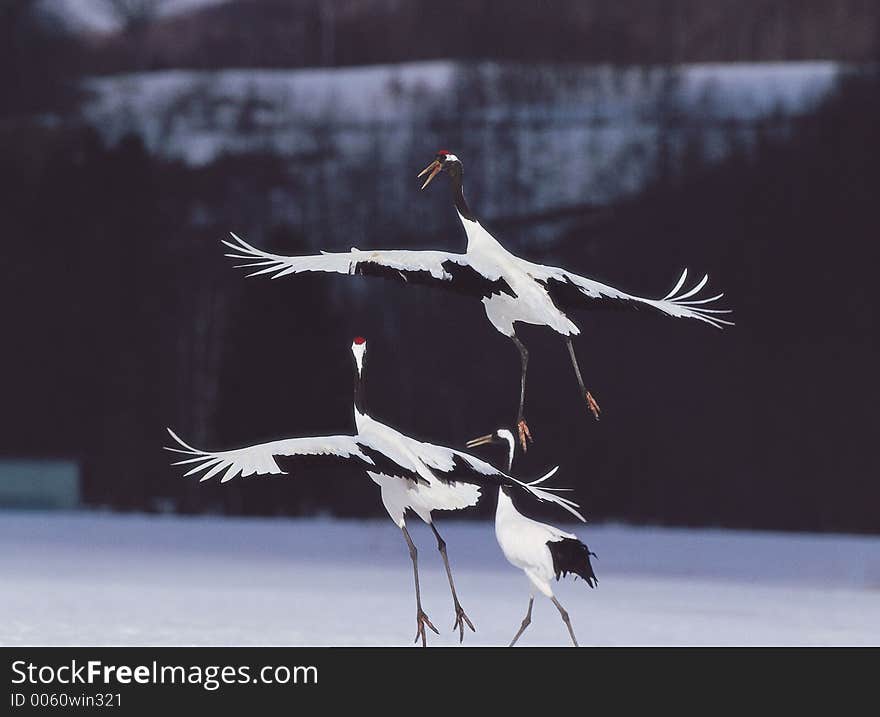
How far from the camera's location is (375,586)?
7594mm

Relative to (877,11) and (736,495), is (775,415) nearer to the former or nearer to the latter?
(736,495)

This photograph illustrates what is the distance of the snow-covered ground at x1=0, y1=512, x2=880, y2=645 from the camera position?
230 inches

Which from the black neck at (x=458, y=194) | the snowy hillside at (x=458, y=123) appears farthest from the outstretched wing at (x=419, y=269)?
the snowy hillside at (x=458, y=123)

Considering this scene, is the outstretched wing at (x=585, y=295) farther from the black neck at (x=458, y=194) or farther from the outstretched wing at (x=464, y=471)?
the outstretched wing at (x=464, y=471)

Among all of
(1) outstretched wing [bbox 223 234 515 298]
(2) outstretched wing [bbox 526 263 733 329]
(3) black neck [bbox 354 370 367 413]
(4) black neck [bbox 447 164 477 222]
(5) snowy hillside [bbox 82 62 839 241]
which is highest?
(5) snowy hillside [bbox 82 62 839 241]

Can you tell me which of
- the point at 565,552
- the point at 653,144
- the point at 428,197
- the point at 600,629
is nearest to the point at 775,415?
the point at 653,144

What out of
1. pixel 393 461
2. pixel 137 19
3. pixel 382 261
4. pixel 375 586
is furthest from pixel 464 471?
pixel 137 19

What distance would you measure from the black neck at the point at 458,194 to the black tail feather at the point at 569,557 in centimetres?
100

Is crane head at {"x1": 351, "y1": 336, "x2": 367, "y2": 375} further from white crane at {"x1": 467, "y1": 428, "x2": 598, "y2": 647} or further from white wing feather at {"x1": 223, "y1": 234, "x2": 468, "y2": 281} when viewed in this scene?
white crane at {"x1": 467, "y1": 428, "x2": 598, "y2": 647}

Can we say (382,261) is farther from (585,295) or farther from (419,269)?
(585,295)

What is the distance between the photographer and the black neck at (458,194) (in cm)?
370

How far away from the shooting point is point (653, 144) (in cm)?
1136

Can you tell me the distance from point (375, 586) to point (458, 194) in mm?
4109

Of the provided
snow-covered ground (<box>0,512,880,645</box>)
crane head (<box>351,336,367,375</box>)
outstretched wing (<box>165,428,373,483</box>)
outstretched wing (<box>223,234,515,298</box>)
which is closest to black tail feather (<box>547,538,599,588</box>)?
outstretched wing (<box>165,428,373,483</box>)
